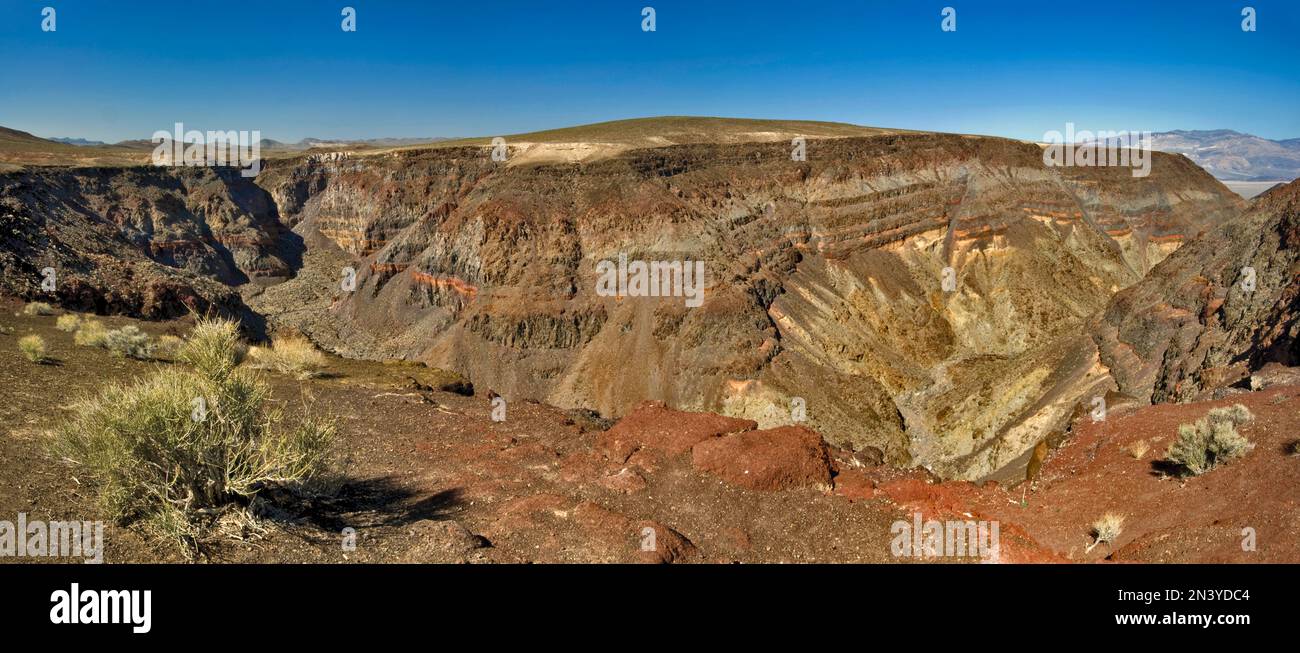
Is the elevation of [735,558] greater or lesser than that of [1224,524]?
lesser

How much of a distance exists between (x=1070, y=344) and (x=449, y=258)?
39.8 m

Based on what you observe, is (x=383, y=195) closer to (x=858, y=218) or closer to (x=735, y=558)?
(x=858, y=218)

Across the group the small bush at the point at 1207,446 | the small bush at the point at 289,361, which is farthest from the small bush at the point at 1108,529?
Answer: the small bush at the point at 289,361

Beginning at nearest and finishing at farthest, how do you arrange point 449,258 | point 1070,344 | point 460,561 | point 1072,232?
point 460,561 < point 1070,344 < point 449,258 < point 1072,232

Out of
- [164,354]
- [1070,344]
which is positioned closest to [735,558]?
[164,354]

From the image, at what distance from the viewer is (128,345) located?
21.4m

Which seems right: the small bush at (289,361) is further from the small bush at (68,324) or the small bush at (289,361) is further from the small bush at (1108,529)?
the small bush at (1108,529)

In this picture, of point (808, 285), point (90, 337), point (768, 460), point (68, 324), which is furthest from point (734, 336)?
point (68, 324)

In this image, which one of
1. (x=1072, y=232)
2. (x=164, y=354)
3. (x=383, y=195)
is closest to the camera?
(x=164, y=354)

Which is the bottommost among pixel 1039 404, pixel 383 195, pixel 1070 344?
pixel 1039 404

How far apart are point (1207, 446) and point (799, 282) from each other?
32.6 m

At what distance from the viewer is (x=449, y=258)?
4953 cm

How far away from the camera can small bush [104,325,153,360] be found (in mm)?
21109

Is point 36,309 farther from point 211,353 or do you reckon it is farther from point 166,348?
point 211,353
